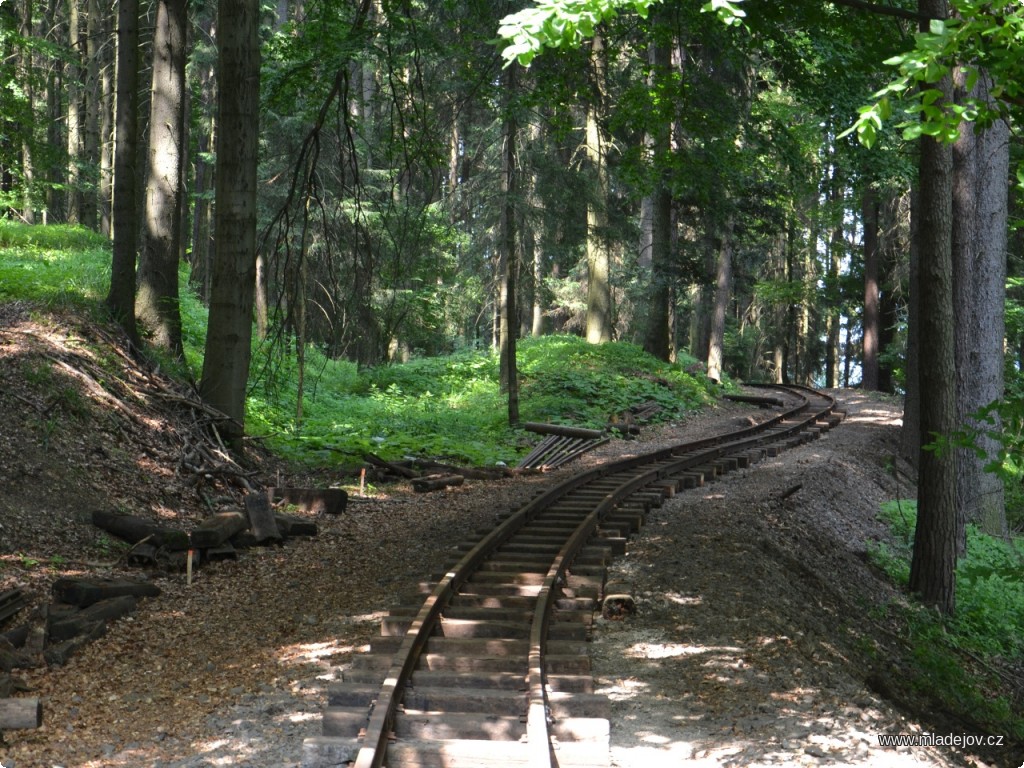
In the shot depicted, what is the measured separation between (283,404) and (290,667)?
46.1 feet

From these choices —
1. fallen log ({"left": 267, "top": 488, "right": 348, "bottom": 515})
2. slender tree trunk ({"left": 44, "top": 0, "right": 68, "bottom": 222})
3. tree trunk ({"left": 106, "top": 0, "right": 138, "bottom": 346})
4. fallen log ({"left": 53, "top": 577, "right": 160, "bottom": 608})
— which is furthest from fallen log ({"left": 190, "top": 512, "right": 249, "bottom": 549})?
slender tree trunk ({"left": 44, "top": 0, "right": 68, "bottom": 222})

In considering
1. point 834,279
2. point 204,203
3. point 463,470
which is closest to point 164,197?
point 463,470

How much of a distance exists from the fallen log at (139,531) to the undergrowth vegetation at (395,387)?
2.79 meters

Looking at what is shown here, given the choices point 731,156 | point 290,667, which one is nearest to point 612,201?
point 731,156

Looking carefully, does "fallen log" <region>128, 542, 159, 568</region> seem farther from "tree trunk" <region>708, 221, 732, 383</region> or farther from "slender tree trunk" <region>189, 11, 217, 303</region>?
"tree trunk" <region>708, 221, 732, 383</region>

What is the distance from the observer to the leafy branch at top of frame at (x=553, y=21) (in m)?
5.15

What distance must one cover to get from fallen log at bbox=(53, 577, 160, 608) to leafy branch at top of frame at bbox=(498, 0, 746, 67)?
16.5 ft

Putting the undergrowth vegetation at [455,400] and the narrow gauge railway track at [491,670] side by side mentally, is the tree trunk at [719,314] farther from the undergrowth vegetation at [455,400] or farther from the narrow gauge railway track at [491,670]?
the narrow gauge railway track at [491,670]

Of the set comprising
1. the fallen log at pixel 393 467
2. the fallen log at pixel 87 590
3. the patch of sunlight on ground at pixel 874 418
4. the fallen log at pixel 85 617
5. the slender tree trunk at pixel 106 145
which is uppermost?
the slender tree trunk at pixel 106 145

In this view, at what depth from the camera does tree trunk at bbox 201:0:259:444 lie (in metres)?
12.4

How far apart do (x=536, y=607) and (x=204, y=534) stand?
3.59 m

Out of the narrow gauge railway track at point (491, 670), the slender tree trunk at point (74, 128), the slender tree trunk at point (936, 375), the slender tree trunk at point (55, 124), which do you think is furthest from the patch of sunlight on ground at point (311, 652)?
the slender tree trunk at point (55, 124)

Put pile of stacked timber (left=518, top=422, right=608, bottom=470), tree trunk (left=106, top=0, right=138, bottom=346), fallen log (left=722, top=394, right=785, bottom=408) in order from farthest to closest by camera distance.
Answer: fallen log (left=722, top=394, right=785, bottom=408), pile of stacked timber (left=518, top=422, right=608, bottom=470), tree trunk (left=106, top=0, right=138, bottom=346)

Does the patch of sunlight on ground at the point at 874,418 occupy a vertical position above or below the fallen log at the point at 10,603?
above
